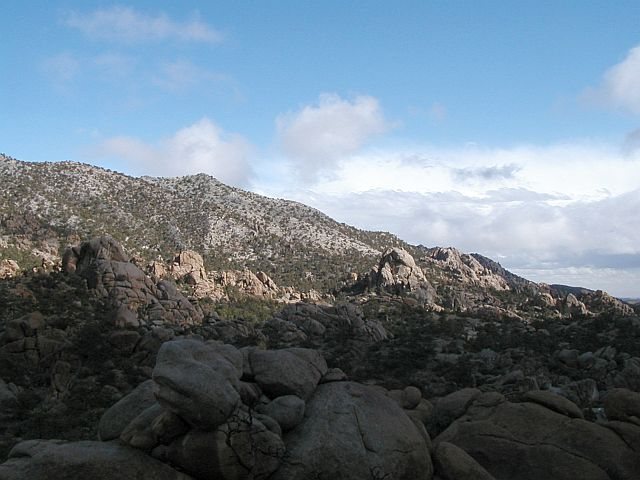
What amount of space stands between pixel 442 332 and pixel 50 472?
45.3 m

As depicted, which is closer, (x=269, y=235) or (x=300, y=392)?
(x=300, y=392)

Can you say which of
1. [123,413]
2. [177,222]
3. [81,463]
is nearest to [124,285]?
[123,413]

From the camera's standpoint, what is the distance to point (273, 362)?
1094 centimetres

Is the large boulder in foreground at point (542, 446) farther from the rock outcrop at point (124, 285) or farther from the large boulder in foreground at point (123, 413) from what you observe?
the rock outcrop at point (124, 285)

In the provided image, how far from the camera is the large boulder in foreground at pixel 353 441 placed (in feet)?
30.1

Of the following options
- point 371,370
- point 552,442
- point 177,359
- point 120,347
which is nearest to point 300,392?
point 177,359

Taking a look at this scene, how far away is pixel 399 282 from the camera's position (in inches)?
2899

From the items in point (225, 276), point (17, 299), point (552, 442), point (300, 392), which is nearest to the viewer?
point (300, 392)

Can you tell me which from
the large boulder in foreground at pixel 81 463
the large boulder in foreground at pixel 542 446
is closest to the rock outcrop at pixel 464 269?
the large boulder in foreground at pixel 542 446

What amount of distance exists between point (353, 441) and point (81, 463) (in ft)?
15.1

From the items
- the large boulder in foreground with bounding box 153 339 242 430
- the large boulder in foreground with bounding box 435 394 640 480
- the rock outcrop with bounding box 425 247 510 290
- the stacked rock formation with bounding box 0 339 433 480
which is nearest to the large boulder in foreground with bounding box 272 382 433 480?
the stacked rock formation with bounding box 0 339 433 480

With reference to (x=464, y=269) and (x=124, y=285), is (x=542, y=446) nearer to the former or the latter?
(x=124, y=285)

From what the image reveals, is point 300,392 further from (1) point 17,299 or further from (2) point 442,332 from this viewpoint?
(2) point 442,332

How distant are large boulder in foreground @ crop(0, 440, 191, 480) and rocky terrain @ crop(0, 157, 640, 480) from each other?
3 cm
